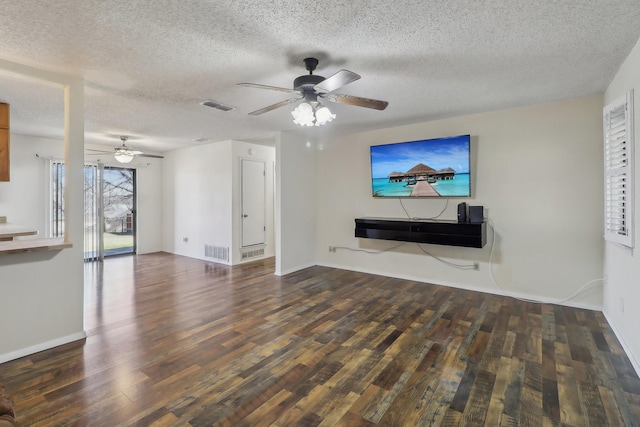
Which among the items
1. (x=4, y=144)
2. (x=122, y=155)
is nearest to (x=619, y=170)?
(x=4, y=144)

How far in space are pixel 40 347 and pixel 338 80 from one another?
3.27 meters

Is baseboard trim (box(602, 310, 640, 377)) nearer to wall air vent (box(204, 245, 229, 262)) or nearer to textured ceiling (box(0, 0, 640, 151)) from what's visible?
textured ceiling (box(0, 0, 640, 151))

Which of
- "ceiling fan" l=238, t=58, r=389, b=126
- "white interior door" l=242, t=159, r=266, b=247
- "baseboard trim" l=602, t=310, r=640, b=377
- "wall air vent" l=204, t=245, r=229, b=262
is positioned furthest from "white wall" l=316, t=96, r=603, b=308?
"wall air vent" l=204, t=245, r=229, b=262

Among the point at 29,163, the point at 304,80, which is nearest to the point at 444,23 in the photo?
the point at 304,80

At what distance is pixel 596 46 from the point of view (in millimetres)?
2311

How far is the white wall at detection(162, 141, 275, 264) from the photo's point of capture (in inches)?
241

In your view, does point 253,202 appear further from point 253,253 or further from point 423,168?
point 423,168

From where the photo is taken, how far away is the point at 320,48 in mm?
2334

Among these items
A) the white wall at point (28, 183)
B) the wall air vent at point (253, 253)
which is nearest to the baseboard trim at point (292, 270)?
the wall air vent at point (253, 253)

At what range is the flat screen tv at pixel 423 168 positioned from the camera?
13.8ft

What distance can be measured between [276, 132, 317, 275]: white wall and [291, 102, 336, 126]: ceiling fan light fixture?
2661mm

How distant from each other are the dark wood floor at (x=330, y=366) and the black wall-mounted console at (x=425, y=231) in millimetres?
743

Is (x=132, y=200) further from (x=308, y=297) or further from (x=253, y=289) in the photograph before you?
(x=308, y=297)

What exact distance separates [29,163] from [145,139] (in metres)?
1.99
